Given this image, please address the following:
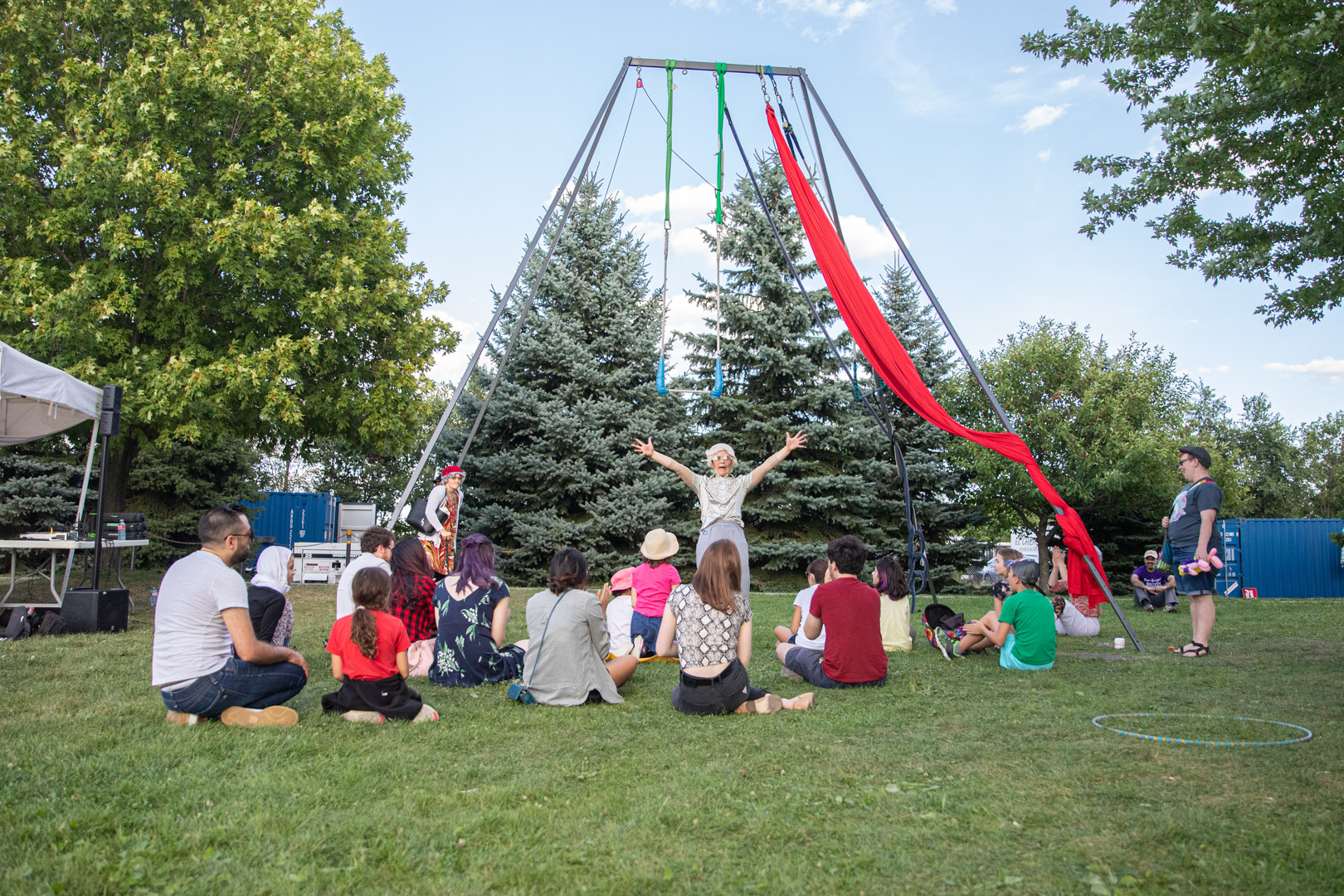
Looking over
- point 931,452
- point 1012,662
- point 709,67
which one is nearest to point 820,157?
point 709,67

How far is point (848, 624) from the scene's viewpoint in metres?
5.70

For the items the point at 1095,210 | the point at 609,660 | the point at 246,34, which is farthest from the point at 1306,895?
the point at 246,34

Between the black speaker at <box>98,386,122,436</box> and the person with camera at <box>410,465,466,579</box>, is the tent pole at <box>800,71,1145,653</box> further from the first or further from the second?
the black speaker at <box>98,386,122,436</box>

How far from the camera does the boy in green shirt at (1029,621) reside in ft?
20.8

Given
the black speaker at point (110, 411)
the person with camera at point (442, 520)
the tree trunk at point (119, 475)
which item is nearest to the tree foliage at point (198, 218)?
the tree trunk at point (119, 475)

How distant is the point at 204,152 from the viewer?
42.1ft

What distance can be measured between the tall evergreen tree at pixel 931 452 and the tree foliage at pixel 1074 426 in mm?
482

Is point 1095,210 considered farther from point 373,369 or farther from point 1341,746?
point 373,369

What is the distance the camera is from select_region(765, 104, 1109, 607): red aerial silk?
24.1ft

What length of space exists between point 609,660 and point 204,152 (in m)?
11.2

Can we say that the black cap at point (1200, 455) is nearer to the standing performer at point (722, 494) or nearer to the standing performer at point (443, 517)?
the standing performer at point (722, 494)

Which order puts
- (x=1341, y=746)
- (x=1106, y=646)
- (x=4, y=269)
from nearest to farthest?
(x=1341, y=746) < (x=1106, y=646) < (x=4, y=269)

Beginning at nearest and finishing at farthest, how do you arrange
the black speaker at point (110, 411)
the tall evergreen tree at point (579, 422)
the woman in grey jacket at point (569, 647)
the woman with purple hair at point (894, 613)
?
the woman in grey jacket at point (569, 647) < the woman with purple hair at point (894, 613) < the black speaker at point (110, 411) < the tall evergreen tree at point (579, 422)

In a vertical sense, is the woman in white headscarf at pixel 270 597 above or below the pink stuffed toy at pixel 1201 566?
below
